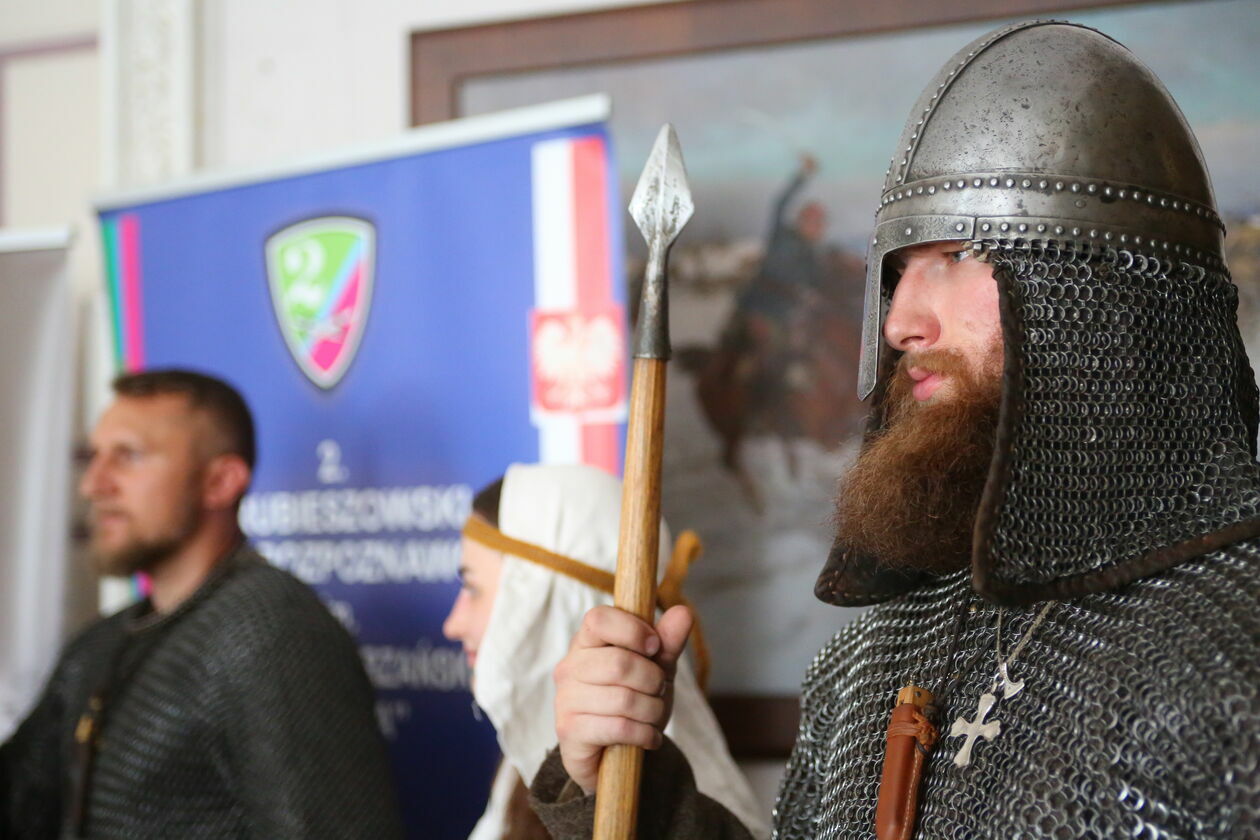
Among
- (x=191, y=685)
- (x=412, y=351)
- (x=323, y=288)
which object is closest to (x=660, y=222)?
(x=191, y=685)

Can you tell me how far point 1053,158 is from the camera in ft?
4.56

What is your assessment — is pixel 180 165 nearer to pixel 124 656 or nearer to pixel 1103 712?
pixel 124 656

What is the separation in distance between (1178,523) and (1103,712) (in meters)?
0.26

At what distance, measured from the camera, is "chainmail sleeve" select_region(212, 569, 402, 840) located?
2377 mm

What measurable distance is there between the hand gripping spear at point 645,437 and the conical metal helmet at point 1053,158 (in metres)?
0.28

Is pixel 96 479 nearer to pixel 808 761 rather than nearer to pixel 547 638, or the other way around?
pixel 547 638

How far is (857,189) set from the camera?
3199 millimetres

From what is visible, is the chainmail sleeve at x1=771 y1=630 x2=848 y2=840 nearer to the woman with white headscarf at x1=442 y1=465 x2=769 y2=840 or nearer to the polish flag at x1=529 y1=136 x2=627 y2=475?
the woman with white headscarf at x1=442 y1=465 x2=769 y2=840

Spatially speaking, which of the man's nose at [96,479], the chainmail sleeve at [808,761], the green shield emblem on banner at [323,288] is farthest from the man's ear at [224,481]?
the chainmail sleeve at [808,761]

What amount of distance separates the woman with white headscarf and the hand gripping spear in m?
0.66

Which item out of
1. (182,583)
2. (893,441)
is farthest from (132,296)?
(893,441)

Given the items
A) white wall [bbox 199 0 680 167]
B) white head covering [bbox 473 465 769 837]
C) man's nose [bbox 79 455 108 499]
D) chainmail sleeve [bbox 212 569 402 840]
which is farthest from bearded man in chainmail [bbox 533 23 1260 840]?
white wall [bbox 199 0 680 167]

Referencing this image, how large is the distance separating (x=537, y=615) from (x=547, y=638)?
0.05m

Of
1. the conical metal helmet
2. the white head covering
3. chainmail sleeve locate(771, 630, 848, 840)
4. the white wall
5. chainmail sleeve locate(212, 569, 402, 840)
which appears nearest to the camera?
the conical metal helmet
